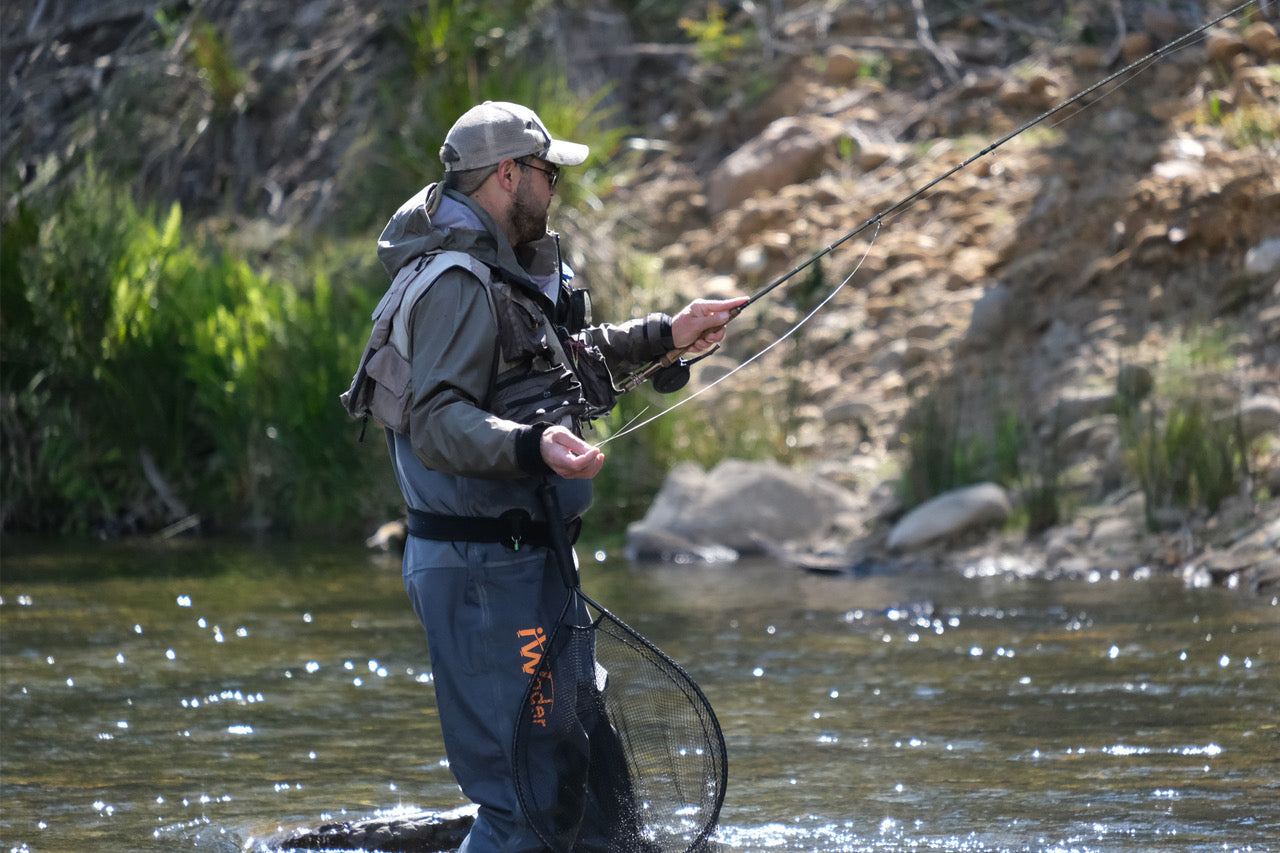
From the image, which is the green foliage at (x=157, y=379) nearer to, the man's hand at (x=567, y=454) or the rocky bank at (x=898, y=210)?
the rocky bank at (x=898, y=210)

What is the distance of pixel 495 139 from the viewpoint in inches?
150

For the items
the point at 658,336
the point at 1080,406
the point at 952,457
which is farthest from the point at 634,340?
the point at 1080,406

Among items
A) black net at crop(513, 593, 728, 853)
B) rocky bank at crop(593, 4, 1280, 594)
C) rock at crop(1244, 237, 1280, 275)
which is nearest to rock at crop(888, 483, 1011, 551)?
rocky bank at crop(593, 4, 1280, 594)

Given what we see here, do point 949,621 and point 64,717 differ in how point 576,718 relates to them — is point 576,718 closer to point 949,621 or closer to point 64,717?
point 64,717

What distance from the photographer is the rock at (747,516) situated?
437 inches

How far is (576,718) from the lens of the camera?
12.5ft

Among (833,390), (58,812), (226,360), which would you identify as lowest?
(58,812)

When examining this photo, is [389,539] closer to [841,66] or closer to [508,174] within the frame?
[841,66]

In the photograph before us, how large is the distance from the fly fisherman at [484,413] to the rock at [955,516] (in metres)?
6.68

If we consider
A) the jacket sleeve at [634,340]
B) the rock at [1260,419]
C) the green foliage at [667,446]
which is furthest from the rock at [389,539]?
the jacket sleeve at [634,340]

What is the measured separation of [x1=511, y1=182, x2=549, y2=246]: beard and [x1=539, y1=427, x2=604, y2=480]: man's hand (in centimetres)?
60

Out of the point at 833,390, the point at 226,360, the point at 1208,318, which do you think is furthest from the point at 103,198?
the point at 1208,318

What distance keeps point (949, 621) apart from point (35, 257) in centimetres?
762

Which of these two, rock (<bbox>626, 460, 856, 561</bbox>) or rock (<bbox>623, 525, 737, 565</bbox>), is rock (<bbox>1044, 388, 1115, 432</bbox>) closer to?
rock (<bbox>626, 460, 856, 561</bbox>)
